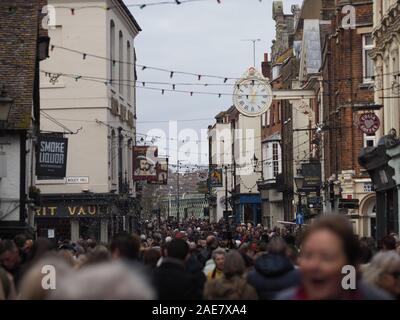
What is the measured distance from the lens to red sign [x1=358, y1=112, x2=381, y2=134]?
111 feet

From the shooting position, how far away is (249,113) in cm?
3641

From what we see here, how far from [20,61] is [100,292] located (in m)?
27.6

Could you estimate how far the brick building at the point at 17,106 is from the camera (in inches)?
1194

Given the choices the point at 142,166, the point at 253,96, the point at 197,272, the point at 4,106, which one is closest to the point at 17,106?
the point at 4,106

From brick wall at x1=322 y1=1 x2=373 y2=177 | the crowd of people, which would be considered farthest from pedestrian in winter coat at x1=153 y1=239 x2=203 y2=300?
brick wall at x1=322 y1=1 x2=373 y2=177

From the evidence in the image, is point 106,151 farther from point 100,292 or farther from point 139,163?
point 100,292

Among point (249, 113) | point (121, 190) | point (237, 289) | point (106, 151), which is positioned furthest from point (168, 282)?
point (121, 190)

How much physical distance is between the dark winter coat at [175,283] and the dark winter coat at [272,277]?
0.53 meters

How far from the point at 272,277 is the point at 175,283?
86 centimetres

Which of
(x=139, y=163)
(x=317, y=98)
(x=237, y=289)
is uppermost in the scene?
(x=317, y=98)

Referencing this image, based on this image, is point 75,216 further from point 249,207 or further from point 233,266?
point 249,207

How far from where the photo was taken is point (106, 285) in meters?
4.57

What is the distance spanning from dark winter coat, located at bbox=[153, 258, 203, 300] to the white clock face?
2660 centimetres

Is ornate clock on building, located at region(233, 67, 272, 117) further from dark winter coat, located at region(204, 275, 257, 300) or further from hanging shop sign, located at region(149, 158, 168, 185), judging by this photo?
dark winter coat, located at region(204, 275, 257, 300)
